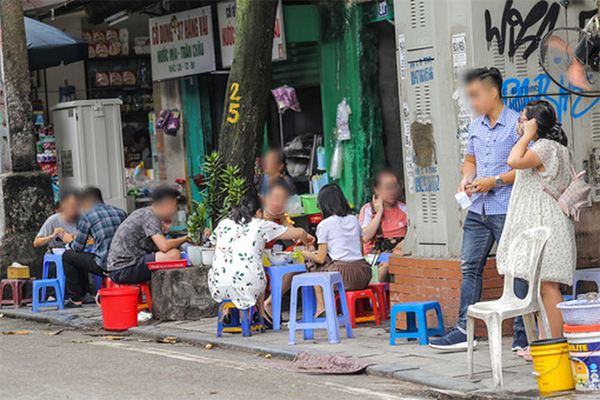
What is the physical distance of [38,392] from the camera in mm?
7156

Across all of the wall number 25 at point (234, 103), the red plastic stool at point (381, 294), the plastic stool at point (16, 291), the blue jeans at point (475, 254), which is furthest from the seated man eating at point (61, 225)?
the blue jeans at point (475, 254)

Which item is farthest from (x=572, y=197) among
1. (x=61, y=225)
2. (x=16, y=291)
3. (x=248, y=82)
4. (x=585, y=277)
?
(x=16, y=291)

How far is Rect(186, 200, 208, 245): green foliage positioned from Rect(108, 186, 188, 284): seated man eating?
0.17 metres

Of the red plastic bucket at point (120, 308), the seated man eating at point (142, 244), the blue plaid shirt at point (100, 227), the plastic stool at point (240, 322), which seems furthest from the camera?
the blue plaid shirt at point (100, 227)

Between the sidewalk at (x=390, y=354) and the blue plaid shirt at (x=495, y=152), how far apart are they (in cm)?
116

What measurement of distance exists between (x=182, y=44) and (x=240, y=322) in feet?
24.8

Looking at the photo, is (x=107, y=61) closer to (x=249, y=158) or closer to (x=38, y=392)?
(x=249, y=158)

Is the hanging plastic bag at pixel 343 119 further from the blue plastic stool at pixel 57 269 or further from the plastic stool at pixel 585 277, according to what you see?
the plastic stool at pixel 585 277

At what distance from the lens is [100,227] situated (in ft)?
41.0

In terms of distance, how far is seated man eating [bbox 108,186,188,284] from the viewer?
1125cm

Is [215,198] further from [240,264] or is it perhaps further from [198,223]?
[240,264]

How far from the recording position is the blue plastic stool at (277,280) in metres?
9.98

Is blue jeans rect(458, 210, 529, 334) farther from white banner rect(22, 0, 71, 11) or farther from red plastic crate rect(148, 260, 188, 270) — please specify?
white banner rect(22, 0, 71, 11)

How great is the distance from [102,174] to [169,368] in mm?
8320
